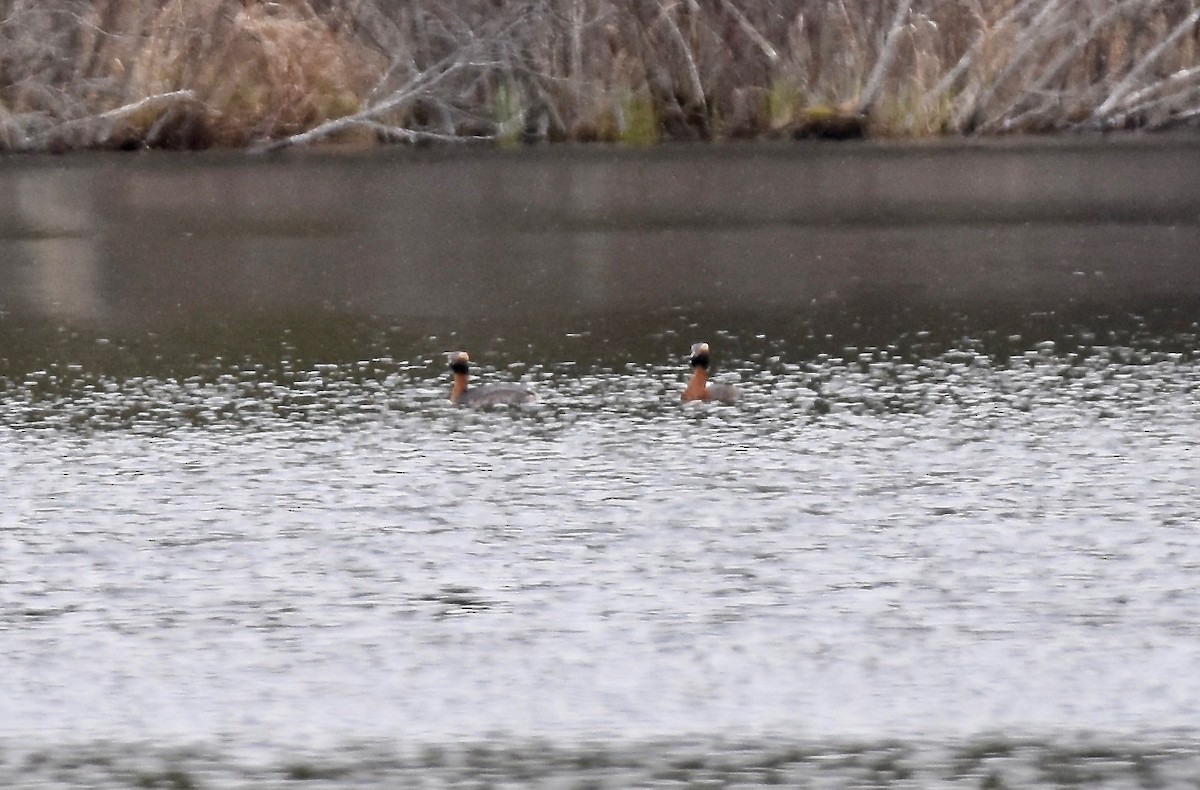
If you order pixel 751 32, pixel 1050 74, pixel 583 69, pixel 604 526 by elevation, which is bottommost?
pixel 604 526

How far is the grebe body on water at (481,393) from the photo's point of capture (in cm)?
1728

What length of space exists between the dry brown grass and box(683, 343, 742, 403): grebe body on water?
33.0 metres

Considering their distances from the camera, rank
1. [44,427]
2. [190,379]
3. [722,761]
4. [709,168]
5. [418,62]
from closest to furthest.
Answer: [722,761] → [44,427] → [190,379] → [709,168] → [418,62]

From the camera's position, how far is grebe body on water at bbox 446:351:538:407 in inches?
680

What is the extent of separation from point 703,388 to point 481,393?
5.96 ft

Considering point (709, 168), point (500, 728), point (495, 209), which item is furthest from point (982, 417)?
point (709, 168)

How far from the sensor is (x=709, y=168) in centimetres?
4556

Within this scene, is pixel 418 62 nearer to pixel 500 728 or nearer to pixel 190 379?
pixel 190 379

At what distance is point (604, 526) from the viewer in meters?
13.0

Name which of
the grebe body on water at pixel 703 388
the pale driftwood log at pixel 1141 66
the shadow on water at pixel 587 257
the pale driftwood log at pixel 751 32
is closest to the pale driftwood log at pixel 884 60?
the pale driftwood log at pixel 751 32

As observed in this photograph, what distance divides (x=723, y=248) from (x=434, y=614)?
20288mm

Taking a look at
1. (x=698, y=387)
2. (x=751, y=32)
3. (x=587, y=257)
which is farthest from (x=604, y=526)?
(x=751, y=32)

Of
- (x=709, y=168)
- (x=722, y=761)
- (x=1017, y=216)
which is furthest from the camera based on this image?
(x=709, y=168)

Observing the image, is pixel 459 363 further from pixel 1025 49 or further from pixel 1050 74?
pixel 1050 74
